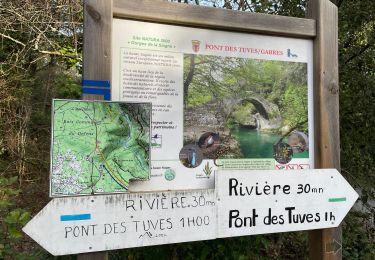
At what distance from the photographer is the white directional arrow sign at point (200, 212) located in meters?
2.24

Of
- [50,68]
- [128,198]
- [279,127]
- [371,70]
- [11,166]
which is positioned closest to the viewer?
[128,198]

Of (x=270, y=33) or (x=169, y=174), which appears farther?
(x=270, y=33)

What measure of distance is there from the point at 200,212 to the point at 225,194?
0.21m

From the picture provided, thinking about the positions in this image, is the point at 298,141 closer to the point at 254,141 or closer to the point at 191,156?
the point at 254,141

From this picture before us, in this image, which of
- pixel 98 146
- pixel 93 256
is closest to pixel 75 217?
pixel 93 256

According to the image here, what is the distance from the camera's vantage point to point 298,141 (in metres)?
3.04

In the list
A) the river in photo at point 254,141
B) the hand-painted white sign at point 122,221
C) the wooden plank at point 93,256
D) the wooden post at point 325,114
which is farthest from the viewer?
the wooden post at point 325,114

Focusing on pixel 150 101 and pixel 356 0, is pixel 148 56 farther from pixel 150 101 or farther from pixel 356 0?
pixel 356 0

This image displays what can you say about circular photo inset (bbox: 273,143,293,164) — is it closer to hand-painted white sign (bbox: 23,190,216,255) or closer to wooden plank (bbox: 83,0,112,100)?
hand-painted white sign (bbox: 23,190,216,255)

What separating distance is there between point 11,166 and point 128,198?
6.68 meters

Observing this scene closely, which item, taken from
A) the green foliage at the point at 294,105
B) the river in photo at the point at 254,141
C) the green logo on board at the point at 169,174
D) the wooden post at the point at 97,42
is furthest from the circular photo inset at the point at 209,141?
the wooden post at the point at 97,42

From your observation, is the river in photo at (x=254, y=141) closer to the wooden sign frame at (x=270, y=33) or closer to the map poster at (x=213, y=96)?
the map poster at (x=213, y=96)

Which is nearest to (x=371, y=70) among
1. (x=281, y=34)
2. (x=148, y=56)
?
(x=281, y=34)

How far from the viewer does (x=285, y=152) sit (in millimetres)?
2975
